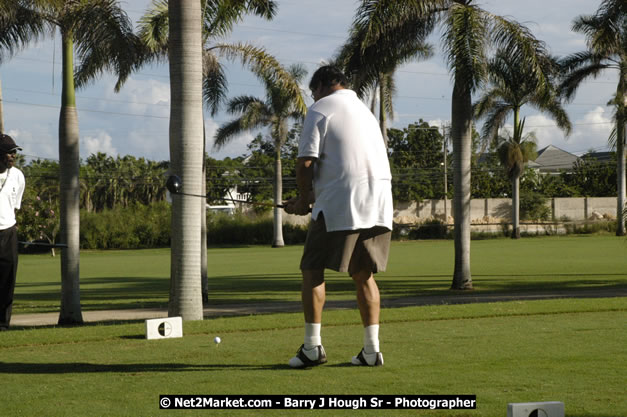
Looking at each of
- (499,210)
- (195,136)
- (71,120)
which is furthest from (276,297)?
(499,210)

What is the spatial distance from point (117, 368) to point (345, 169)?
233 centimetres

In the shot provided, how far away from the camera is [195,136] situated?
11977 mm

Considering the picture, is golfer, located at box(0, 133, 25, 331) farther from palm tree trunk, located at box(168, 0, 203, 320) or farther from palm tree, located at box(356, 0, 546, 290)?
palm tree, located at box(356, 0, 546, 290)

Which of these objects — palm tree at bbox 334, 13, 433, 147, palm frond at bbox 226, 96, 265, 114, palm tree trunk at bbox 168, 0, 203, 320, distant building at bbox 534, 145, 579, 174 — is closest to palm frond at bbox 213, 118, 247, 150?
palm frond at bbox 226, 96, 265, 114

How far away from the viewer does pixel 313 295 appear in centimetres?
652

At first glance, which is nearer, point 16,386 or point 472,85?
point 16,386

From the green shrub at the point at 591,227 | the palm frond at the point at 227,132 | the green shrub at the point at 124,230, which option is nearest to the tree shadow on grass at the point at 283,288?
the palm frond at the point at 227,132

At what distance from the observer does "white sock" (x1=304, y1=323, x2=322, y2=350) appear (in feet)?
20.3

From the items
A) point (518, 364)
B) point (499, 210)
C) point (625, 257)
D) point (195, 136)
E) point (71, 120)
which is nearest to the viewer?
point (518, 364)

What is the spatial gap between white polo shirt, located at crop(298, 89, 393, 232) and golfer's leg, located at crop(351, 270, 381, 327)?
47 centimetres

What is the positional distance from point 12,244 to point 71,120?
298 inches

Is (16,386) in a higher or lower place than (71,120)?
lower

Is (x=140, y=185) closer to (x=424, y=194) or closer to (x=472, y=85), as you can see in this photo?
(x=424, y=194)

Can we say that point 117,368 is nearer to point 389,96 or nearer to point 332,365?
point 332,365
